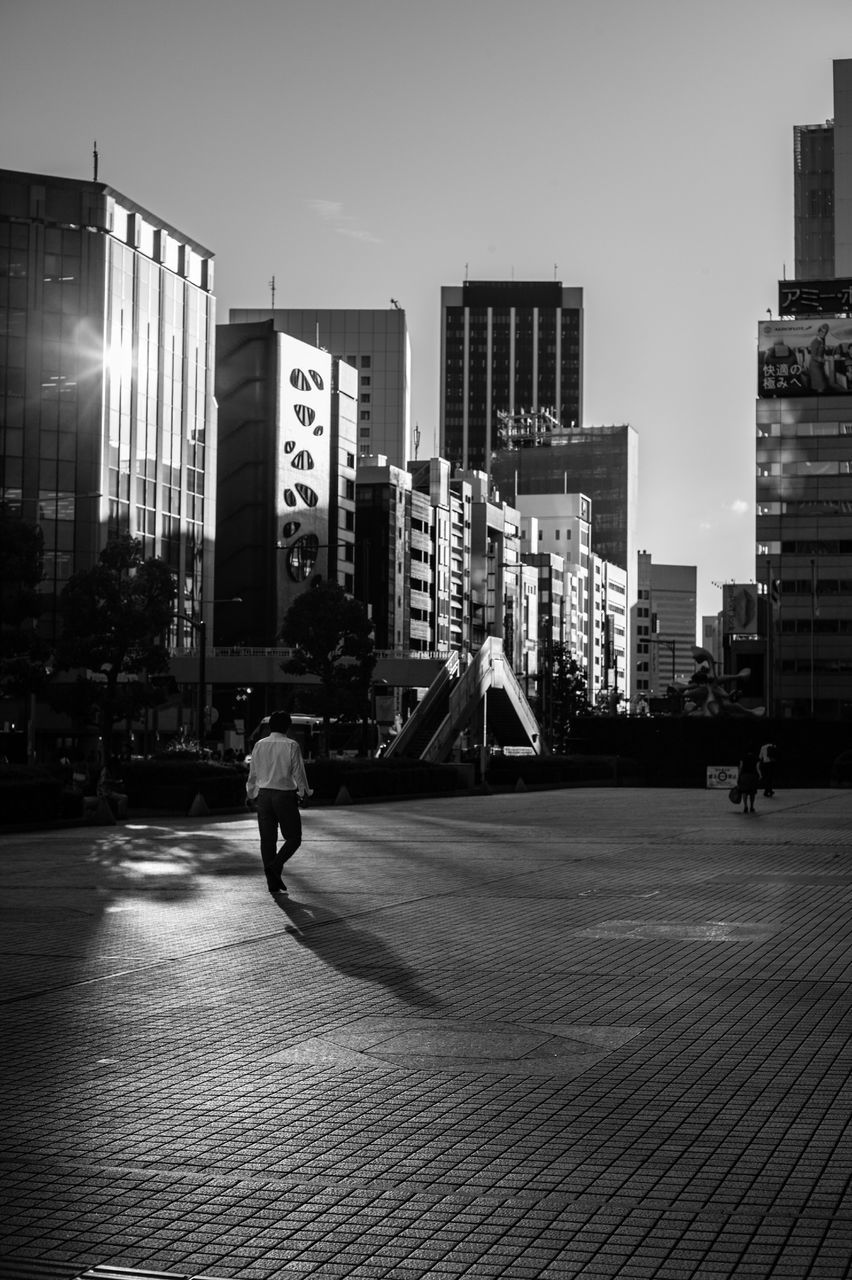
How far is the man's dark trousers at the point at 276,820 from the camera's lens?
Result: 1480 centimetres

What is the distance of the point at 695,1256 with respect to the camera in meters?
4.81

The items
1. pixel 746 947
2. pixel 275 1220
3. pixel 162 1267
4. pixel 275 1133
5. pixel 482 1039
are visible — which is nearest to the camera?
pixel 162 1267

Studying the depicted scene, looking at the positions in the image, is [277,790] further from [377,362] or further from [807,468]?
[377,362]

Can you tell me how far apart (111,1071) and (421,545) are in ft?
429

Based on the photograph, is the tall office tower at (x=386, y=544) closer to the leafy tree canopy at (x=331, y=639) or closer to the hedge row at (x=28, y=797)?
the leafy tree canopy at (x=331, y=639)

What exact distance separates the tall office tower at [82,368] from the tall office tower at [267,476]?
22909 millimetres

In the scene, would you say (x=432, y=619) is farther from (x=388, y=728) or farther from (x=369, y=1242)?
(x=369, y=1242)

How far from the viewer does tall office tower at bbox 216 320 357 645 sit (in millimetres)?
120125

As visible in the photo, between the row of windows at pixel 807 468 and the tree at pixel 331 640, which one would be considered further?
the row of windows at pixel 807 468

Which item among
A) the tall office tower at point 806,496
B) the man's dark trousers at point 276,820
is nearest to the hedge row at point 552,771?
the man's dark trousers at point 276,820

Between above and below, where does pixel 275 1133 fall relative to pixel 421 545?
below

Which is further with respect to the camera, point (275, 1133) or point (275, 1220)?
point (275, 1133)

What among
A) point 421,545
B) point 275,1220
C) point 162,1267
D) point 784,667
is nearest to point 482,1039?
point 275,1220

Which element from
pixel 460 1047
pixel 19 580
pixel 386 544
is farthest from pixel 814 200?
pixel 460 1047
